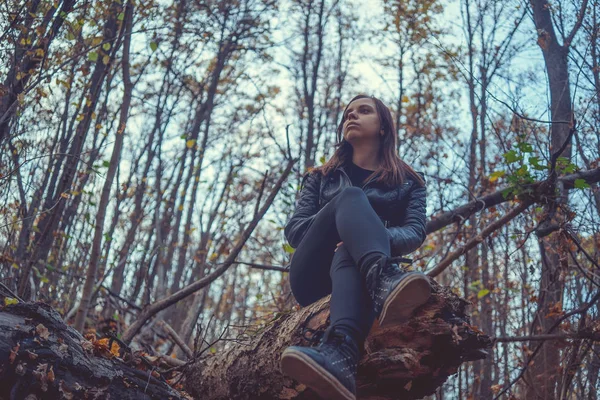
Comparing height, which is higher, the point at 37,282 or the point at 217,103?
the point at 217,103

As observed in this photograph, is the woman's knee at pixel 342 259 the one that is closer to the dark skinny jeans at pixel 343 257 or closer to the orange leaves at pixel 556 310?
the dark skinny jeans at pixel 343 257

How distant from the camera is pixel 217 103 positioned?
9539mm

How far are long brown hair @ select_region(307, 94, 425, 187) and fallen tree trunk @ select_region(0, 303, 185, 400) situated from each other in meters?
1.63

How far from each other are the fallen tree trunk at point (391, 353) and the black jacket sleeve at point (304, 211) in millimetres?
505

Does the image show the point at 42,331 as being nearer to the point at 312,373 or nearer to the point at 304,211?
the point at 312,373

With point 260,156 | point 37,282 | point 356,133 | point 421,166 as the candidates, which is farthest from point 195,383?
point 260,156

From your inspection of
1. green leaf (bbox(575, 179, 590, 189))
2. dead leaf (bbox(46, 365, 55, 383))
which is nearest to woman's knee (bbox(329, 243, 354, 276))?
dead leaf (bbox(46, 365, 55, 383))

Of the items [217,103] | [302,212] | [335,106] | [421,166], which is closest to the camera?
[302,212]

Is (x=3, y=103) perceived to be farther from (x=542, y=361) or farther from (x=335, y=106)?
(x=335, y=106)

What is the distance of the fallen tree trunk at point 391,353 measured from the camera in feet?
7.27

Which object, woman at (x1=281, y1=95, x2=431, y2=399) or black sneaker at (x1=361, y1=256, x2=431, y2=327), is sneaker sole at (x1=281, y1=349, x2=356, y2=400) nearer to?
woman at (x1=281, y1=95, x2=431, y2=399)

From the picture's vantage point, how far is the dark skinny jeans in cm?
228

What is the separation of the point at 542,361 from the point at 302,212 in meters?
3.00

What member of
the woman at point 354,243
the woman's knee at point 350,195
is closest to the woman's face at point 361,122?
the woman at point 354,243
